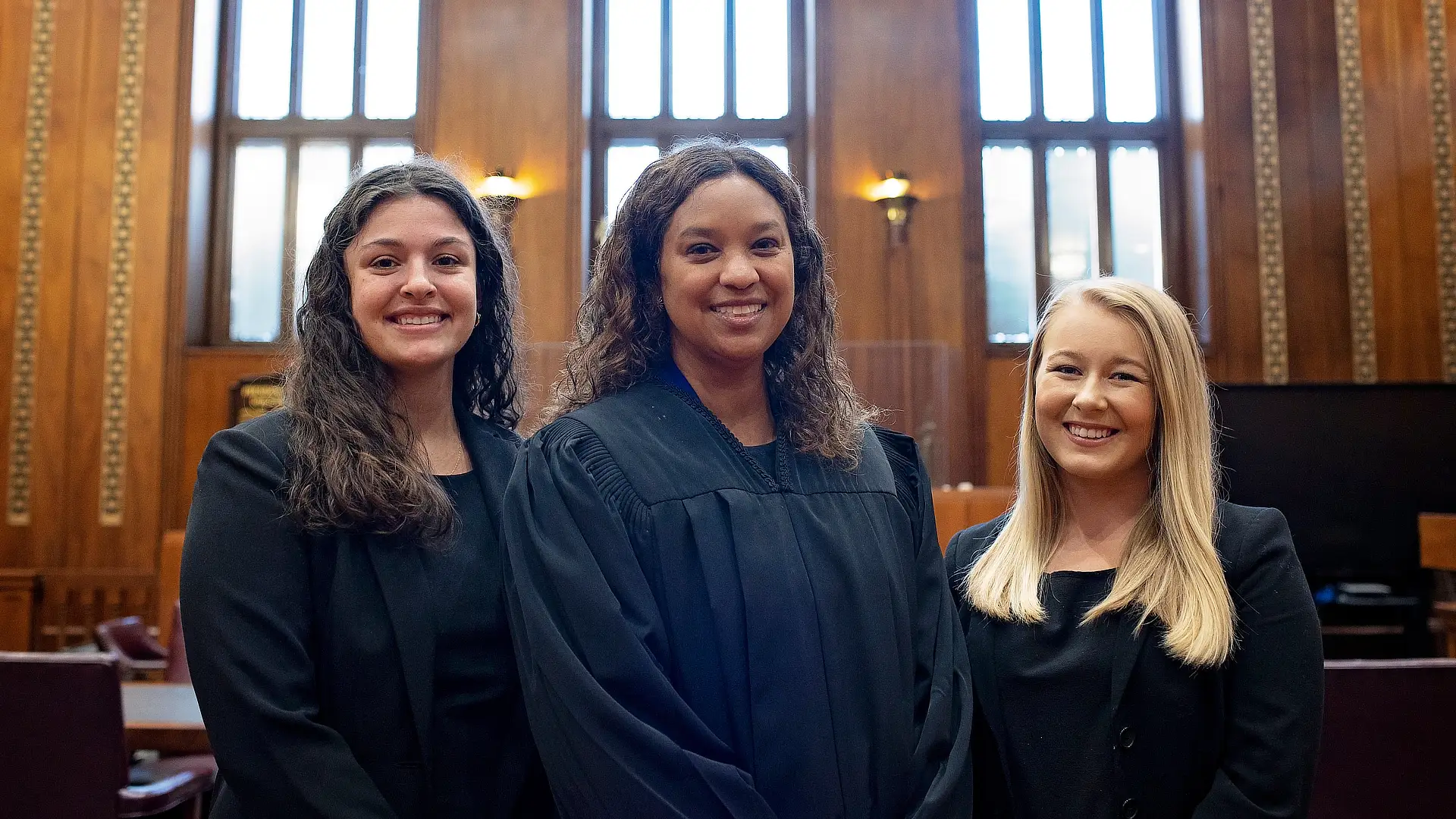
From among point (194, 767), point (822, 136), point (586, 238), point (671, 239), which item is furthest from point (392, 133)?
point (671, 239)

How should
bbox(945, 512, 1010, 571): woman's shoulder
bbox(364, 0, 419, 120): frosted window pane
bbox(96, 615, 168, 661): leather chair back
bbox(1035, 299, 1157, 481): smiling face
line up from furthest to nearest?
1. bbox(364, 0, 419, 120): frosted window pane
2. bbox(96, 615, 168, 661): leather chair back
3. bbox(945, 512, 1010, 571): woman's shoulder
4. bbox(1035, 299, 1157, 481): smiling face

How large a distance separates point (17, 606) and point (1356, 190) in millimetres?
10987

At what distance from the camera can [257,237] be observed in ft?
29.7

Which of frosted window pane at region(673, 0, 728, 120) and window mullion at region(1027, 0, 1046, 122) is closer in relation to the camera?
window mullion at region(1027, 0, 1046, 122)

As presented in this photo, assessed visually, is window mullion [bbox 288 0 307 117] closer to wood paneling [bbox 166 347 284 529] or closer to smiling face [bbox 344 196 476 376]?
wood paneling [bbox 166 347 284 529]

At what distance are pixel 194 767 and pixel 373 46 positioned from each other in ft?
23.6

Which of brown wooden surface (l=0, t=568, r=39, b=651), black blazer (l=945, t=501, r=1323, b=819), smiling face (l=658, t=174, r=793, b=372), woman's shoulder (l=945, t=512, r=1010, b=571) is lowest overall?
brown wooden surface (l=0, t=568, r=39, b=651)

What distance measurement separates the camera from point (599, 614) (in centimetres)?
138

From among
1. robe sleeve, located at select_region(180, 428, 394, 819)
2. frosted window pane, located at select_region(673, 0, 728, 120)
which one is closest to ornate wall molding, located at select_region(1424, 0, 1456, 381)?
frosted window pane, located at select_region(673, 0, 728, 120)

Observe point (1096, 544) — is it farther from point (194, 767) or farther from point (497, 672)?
point (194, 767)

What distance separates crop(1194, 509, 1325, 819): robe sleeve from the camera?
1537mm

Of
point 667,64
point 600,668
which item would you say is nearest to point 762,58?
point 667,64

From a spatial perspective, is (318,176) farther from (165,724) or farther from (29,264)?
(165,724)

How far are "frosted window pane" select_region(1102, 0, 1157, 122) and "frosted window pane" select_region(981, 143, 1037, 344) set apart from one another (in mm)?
986
